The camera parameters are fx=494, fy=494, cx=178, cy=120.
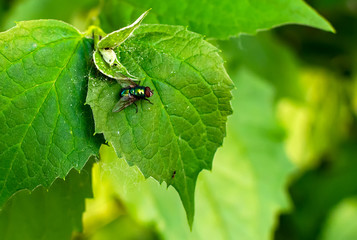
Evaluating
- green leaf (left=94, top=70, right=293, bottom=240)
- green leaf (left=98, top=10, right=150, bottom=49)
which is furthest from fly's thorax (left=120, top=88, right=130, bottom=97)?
green leaf (left=94, top=70, right=293, bottom=240)

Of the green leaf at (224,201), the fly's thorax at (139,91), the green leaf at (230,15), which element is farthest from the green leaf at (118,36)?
the green leaf at (224,201)

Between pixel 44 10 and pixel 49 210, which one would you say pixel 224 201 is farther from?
pixel 44 10

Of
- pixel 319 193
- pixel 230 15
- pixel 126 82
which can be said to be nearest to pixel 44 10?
pixel 230 15

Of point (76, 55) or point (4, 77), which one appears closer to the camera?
point (4, 77)

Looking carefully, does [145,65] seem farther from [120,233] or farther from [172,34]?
[120,233]

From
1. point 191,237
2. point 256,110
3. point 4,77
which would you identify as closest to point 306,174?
point 256,110

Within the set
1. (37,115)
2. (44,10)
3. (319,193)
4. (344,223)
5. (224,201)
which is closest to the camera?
(37,115)
